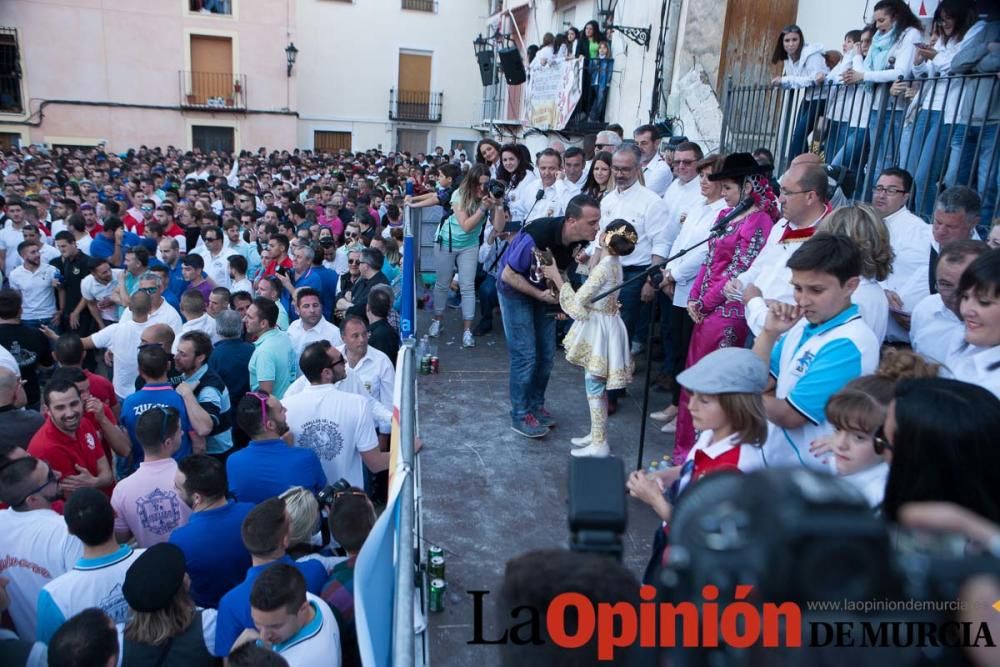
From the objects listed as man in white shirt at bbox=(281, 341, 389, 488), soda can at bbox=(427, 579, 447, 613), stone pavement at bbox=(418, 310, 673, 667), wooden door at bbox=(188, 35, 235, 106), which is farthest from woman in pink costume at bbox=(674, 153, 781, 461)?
wooden door at bbox=(188, 35, 235, 106)

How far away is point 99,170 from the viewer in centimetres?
1617

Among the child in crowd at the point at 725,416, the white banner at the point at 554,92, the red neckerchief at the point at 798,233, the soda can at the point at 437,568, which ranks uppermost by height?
the white banner at the point at 554,92

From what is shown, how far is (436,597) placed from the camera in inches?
140

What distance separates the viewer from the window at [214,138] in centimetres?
2736

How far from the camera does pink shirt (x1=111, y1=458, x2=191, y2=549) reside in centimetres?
351

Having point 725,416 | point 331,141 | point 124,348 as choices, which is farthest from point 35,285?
point 331,141

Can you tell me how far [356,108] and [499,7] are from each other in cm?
747

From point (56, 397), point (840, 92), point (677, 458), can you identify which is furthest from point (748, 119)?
point (56, 397)

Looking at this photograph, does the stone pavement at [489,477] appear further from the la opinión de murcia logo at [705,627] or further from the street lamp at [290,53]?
the street lamp at [290,53]

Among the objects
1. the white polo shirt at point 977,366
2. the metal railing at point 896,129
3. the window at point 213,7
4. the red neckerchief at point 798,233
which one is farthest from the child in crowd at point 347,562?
the window at point 213,7

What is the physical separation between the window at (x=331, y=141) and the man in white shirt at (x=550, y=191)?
23.8 metres

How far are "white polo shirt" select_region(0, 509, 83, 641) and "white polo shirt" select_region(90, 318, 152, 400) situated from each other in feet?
8.40

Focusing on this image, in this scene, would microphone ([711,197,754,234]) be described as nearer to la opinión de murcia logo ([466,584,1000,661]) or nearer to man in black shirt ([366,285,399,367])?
man in black shirt ([366,285,399,367])

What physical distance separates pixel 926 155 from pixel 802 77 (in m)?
2.05
